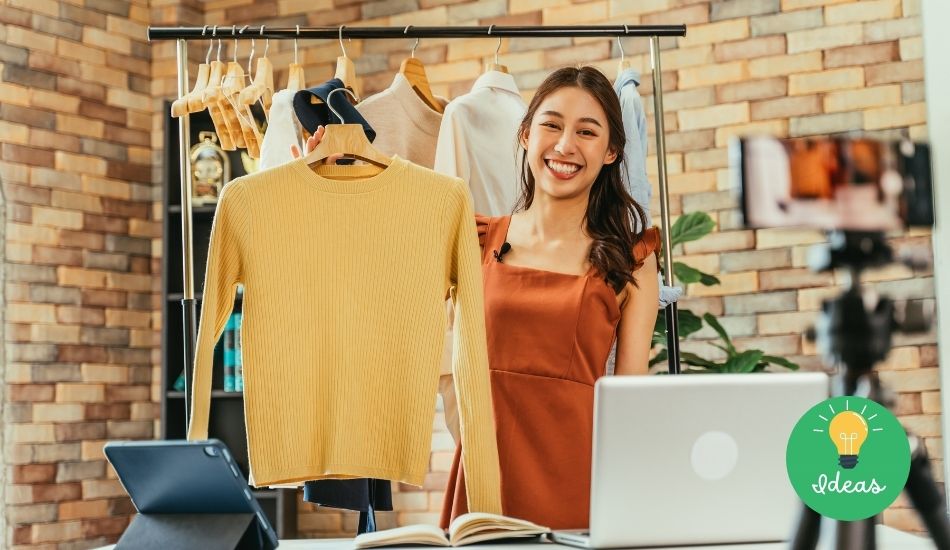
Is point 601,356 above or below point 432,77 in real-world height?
below

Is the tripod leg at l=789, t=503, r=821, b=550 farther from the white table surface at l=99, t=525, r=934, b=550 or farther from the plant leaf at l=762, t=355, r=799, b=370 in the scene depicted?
the plant leaf at l=762, t=355, r=799, b=370

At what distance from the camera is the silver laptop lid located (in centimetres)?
134

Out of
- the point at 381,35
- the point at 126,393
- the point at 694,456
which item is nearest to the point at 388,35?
the point at 381,35

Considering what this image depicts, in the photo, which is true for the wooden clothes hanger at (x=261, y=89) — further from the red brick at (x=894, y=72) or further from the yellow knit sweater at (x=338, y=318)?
the red brick at (x=894, y=72)

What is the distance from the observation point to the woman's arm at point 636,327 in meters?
2.23

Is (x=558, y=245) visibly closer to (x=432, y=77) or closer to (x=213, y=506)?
(x=213, y=506)

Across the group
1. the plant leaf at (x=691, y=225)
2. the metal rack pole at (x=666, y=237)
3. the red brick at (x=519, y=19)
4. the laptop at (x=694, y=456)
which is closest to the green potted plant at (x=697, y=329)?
the plant leaf at (x=691, y=225)

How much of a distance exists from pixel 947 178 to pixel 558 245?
163 centimetres

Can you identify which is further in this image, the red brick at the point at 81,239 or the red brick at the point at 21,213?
the red brick at the point at 81,239

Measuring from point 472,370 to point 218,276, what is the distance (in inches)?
19.9

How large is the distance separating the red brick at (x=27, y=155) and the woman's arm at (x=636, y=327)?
2604mm

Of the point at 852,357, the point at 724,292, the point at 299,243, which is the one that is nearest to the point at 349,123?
the point at 299,243

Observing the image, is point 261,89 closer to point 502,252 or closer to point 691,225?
point 502,252

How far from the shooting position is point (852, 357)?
0.71 meters
